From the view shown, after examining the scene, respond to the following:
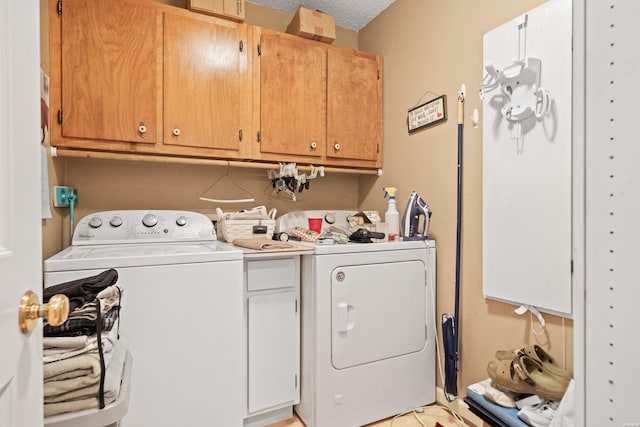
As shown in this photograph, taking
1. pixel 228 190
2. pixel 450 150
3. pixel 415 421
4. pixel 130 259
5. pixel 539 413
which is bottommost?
pixel 415 421

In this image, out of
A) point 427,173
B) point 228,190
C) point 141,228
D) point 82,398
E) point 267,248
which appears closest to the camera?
point 82,398

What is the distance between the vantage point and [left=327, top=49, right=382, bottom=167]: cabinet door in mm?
2309

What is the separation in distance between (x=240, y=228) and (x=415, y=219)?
108cm

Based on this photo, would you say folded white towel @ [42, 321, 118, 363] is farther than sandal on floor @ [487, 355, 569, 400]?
No

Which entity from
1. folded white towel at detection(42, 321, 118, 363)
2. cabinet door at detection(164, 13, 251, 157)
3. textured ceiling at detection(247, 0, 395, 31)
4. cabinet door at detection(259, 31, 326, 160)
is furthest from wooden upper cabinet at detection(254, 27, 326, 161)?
folded white towel at detection(42, 321, 118, 363)

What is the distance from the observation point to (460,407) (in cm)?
186

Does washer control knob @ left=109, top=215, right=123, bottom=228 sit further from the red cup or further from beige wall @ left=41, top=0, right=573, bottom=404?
the red cup

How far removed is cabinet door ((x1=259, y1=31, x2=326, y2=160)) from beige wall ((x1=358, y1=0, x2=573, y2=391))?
1.88 feet

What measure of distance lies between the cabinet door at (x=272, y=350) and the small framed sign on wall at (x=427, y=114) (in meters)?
1.37

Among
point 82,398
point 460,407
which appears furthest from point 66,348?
point 460,407
